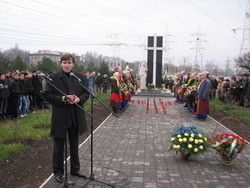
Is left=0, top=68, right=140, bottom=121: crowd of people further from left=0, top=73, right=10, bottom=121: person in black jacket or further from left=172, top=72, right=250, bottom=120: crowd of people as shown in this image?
left=172, top=72, right=250, bottom=120: crowd of people

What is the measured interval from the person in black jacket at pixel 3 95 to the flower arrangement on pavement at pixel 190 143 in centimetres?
679

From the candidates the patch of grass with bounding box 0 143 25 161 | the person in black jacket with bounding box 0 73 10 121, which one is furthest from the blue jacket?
the person in black jacket with bounding box 0 73 10 121

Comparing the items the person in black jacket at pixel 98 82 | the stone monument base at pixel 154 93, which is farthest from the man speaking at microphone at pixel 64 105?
the person in black jacket at pixel 98 82

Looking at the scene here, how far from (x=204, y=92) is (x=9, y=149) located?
7.66 m

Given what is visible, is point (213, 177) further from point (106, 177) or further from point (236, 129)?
point (236, 129)

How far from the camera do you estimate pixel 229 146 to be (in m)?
5.43

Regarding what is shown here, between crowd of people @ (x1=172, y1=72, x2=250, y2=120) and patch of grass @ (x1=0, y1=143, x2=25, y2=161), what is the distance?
23.6 feet

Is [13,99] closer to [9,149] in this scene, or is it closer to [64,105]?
[9,149]

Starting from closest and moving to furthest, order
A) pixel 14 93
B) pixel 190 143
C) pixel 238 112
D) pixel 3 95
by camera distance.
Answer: pixel 190 143
pixel 3 95
pixel 14 93
pixel 238 112

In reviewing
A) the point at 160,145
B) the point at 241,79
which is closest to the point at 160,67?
the point at 241,79

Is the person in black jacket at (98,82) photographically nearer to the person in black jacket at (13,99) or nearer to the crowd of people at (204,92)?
the crowd of people at (204,92)

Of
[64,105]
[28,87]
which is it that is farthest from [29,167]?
[28,87]

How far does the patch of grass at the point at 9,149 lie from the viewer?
594 centimetres

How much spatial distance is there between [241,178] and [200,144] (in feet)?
3.37
